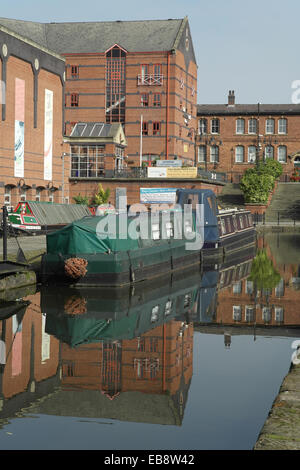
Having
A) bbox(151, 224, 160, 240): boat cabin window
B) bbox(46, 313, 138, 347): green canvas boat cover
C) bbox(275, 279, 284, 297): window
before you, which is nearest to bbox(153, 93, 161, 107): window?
bbox(151, 224, 160, 240): boat cabin window

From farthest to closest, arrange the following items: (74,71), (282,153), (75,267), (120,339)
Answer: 1. (282,153)
2. (74,71)
3. (75,267)
4. (120,339)

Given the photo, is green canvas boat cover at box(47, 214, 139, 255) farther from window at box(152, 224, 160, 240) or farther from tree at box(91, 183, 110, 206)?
tree at box(91, 183, 110, 206)

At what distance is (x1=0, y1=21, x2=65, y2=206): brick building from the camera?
4441 centimetres

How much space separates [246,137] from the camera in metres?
82.1

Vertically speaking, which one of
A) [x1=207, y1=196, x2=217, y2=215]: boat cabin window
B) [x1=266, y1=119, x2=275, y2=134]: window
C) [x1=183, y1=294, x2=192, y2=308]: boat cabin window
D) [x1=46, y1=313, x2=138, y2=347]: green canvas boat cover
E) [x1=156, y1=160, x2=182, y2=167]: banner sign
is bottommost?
[x1=183, y1=294, x2=192, y2=308]: boat cabin window

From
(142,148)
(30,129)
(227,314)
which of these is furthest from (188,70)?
(227,314)

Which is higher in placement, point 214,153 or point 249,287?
point 214,153

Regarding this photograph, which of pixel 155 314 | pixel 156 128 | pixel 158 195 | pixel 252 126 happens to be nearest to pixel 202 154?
pixel 252 126

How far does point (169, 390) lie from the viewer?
10.5 metres

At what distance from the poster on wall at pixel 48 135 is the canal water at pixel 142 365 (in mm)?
30905

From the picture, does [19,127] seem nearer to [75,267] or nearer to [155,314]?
[75,267]

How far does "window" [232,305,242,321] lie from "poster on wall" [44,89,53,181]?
34366 millimetres

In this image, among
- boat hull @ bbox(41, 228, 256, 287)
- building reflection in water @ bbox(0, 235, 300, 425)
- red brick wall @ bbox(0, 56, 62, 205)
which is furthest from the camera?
red brick wall @ bbox(0, 56, 62, 205)

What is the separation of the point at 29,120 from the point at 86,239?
96.4 ft
